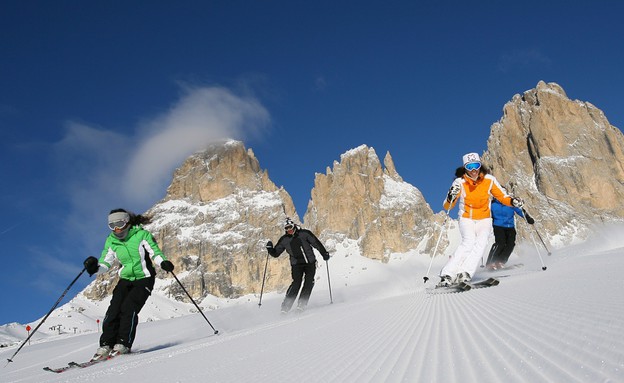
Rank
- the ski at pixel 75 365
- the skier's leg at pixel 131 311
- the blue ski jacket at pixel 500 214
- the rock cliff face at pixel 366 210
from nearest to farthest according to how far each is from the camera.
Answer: the ski at pixel 75 365 < the skier's leg at pixel 131 311 < the blue ski jacket at pixel 500 214 < the rock cliff face at pixel 366 210

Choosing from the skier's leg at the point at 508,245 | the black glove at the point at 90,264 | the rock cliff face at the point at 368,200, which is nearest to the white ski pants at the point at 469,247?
the skier's leg at the point at 508,245

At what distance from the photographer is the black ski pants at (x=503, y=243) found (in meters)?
12.0

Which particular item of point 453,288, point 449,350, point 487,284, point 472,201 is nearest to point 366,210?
point 472,201

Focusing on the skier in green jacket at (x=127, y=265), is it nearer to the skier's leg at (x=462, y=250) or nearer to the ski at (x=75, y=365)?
the ski at (x=75, y=365)

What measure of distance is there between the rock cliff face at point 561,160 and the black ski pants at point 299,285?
131 m

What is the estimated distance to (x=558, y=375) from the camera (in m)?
1.60

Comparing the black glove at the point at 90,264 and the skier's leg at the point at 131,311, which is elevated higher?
the black glove at the point at 90,264

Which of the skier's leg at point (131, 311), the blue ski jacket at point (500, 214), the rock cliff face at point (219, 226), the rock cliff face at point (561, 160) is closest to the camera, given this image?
the skier's leg at point (131, 311)

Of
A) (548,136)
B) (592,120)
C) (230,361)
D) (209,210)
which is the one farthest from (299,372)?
(209,210)

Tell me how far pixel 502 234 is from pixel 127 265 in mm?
9244

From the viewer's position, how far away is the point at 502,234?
11992mm

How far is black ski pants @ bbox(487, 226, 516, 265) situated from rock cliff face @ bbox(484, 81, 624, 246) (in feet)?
420

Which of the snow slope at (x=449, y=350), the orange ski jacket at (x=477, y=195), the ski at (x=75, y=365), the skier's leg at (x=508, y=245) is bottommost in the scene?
the snow slope at (x=449, y=350)

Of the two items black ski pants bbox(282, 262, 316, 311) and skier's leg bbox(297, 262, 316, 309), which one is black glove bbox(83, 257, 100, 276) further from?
skier's leg bbox(297, 262, 316, 309)
